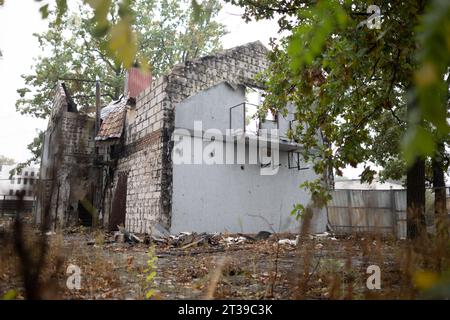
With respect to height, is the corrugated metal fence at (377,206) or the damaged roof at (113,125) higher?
the damaged roof at (113,125)

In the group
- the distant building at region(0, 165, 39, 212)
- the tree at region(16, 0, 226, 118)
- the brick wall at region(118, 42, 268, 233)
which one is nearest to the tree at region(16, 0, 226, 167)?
the tree at region(16, 0, 226, 118)

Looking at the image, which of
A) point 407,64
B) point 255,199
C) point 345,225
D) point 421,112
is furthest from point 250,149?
point 421,112

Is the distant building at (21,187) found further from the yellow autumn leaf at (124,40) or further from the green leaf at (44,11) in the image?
the yellow autumn leaf at (124,40)

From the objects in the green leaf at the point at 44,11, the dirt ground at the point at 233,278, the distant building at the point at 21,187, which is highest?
the green leaf at the point at 44,11

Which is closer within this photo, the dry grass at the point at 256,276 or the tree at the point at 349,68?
the dry grass at the point at 256,276

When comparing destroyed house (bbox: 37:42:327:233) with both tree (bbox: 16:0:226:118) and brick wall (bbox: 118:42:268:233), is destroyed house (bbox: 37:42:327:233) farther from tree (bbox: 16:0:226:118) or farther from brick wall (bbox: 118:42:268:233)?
tree (bbox: 16:0:226:118)

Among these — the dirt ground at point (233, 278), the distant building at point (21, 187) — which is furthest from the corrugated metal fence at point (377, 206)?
the distant building at point (21, 187)

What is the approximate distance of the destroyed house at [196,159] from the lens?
38.4 ft

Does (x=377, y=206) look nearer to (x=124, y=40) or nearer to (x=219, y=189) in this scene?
(x=219, y=189)

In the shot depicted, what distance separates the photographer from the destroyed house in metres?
11.7

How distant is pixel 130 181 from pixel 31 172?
39.4ft

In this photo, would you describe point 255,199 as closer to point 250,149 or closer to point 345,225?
point 250,149

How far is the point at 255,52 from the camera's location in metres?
14.6

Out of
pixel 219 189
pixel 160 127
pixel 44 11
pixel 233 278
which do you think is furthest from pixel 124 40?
pixel 219 189
